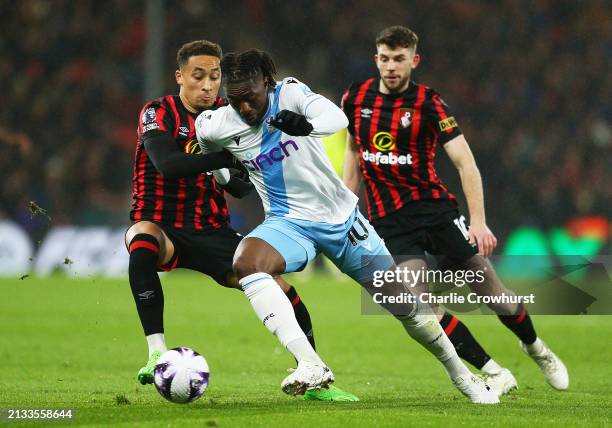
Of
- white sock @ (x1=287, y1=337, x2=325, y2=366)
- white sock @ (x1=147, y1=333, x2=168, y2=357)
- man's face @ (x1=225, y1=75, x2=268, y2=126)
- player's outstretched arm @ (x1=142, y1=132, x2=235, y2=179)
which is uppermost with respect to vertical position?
man's face @ (x1=225, y1=75, x2=268, y2=126)

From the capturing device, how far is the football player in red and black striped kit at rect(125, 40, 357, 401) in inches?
253

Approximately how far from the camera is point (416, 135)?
711cm

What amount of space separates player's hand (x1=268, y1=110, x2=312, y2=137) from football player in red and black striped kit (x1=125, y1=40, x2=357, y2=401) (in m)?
1.16

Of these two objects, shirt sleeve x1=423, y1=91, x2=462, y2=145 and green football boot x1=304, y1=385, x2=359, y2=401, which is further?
shirt sleeve x1=423, y1=91, x2=462, y2=145

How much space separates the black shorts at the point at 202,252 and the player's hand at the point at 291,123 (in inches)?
63.2

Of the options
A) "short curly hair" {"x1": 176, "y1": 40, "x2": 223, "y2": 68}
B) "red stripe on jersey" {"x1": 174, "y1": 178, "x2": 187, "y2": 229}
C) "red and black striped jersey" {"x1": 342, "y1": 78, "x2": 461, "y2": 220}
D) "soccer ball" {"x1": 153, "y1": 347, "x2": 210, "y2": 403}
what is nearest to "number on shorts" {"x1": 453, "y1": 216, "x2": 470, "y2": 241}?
"red and black striped jersey" {"x1": 342, "y1": 78, "x2": 461, "y2": 220}

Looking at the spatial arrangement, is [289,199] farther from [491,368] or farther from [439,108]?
[491,368]

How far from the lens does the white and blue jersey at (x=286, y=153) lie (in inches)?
223

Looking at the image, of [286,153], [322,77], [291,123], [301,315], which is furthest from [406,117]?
[322,77]

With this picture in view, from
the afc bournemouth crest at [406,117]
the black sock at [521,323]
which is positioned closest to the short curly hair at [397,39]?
the afc bournemouth crest at [406,117]

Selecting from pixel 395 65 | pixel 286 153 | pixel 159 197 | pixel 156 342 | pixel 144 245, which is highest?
pixel 395 65

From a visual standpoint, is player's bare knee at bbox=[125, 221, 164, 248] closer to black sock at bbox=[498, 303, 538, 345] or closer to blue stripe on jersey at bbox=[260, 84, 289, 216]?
blue stripe on jersey at bbox=[260, 84, 289, 216]

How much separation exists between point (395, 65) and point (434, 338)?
80.0 inches

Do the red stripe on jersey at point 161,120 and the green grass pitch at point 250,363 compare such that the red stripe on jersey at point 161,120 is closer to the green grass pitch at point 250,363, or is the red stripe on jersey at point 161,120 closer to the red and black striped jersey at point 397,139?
the red and black striped jersey at point 397,139
